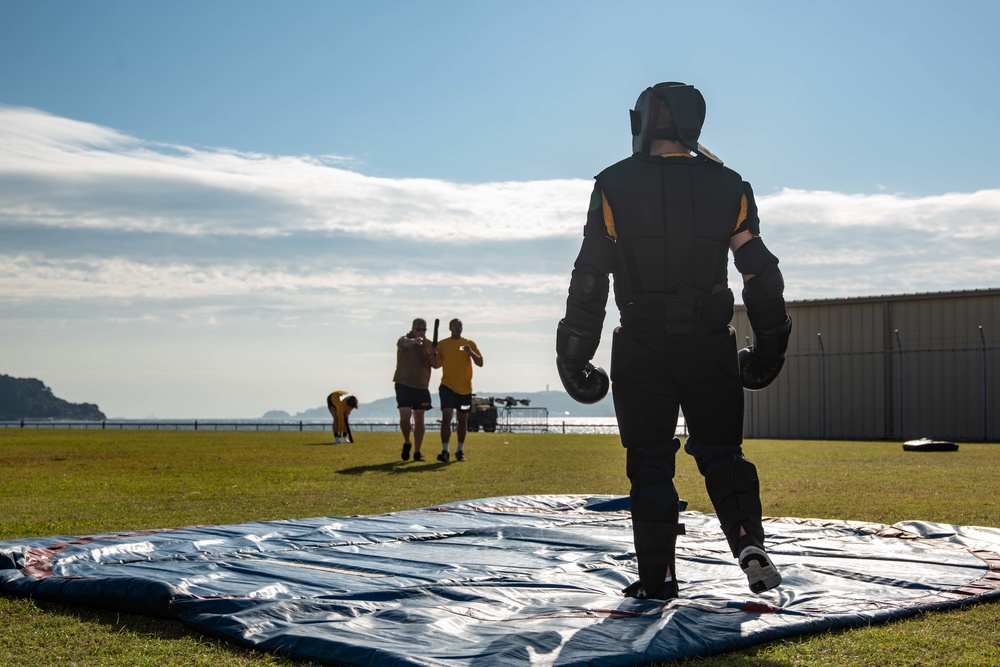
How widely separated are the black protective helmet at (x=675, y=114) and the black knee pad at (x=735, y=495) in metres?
1.53

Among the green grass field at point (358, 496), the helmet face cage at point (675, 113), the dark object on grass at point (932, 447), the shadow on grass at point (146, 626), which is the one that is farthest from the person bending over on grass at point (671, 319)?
the dark object on grass at point (932, 447)

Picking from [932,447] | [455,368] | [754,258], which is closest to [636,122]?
[754,258]

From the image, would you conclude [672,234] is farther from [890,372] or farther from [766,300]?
[890,372]

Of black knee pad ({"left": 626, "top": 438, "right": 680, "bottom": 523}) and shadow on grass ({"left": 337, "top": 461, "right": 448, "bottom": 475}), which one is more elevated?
black knee pad ({"left": 626, "top": 438, "right": 680, "bottom": 523})

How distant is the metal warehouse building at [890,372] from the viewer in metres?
28.8

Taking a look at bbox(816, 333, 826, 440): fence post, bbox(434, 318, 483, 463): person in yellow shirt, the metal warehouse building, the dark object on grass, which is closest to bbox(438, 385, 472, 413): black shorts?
bbox(434, 318, 483, 463): person in yellow shirt

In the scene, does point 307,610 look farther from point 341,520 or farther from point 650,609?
point 341,520

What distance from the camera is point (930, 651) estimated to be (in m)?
3.39

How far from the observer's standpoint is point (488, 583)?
4.50 metres

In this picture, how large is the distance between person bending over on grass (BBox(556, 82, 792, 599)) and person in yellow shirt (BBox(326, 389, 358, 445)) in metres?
17.6

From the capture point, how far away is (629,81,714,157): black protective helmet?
4773 mm

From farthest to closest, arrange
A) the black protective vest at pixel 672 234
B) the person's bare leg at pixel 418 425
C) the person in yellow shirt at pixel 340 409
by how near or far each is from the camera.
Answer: the person in yellow shirt at pixel 340 409 < the person's bare leg at pixel 418 425 < the black protective vest at pixel 672 234

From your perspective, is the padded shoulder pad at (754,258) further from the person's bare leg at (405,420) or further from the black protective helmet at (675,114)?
the person's bare leg at (405,420)

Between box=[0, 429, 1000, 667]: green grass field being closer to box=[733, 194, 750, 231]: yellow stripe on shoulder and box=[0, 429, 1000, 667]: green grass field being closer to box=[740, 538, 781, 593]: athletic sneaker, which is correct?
box=[740, 538, 781, 593]: athletic sneaker
